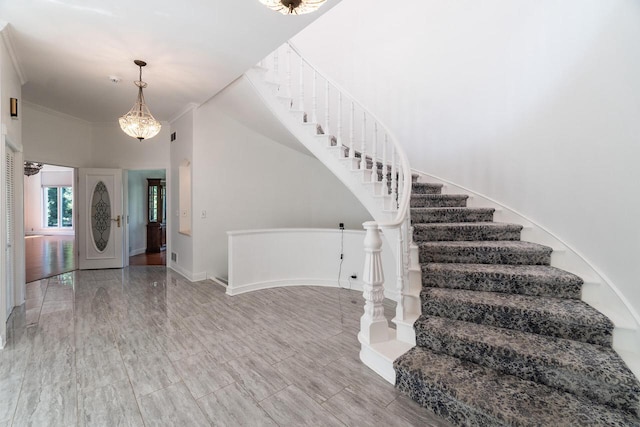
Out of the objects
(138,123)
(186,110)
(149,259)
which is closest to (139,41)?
(138,123)

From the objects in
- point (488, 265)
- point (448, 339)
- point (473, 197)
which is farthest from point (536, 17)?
point (448, 339)

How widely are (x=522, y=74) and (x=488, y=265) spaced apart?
6.87 ft

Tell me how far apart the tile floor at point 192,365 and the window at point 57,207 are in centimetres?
1003

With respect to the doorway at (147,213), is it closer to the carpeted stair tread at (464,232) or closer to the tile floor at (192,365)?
the tile floor at (192,365)

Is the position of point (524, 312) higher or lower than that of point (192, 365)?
higher

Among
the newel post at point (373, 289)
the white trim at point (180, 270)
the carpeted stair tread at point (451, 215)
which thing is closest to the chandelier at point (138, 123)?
the white trim at point (180, 270)

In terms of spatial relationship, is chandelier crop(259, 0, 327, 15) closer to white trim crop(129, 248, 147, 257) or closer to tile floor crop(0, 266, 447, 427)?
tile floor crop(0, 266, 447, 427)

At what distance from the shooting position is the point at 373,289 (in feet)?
7.27

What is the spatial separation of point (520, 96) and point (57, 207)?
15030 mm

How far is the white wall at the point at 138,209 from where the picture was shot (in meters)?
6.93

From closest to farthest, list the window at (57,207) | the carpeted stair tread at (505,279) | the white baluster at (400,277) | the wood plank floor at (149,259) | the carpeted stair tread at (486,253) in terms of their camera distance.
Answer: the carpeted stair tread at (505,279), the white baluster at (400,277), the carpeted stair tread at (486,253), the wood plank floor at (149,259), the window at (57,207)

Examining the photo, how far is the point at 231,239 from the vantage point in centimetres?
385

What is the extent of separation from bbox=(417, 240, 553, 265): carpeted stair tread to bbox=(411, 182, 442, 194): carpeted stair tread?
46.6 inches

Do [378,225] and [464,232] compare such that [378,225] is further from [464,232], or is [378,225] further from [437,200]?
[437,200]
